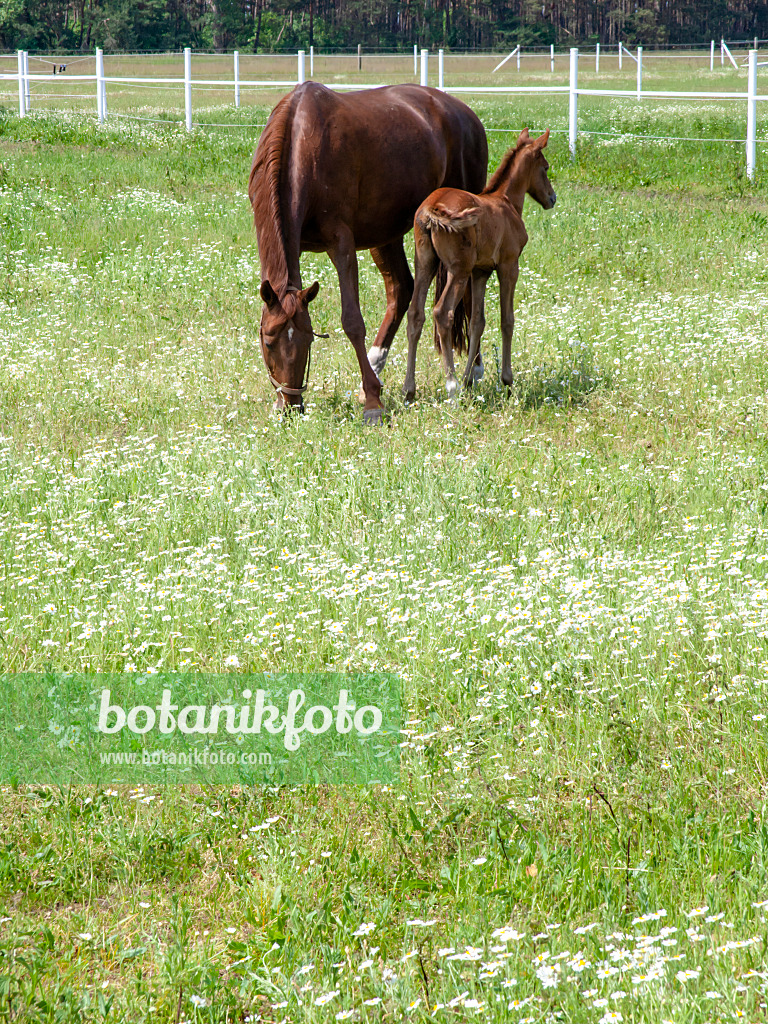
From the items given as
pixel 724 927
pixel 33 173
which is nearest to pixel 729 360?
pixel 724 927

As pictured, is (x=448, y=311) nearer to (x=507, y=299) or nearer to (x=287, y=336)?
(x=507, y=299)

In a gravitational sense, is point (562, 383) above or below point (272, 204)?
below

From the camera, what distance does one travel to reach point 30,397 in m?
8.66

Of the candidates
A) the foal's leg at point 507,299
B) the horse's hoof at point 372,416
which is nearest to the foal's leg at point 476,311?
the foal's leg at point 507,299

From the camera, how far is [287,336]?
7289mm

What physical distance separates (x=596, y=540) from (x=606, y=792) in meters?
2.00

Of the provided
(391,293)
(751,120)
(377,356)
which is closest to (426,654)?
(377,356)

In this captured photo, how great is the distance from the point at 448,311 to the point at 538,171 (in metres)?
1.63

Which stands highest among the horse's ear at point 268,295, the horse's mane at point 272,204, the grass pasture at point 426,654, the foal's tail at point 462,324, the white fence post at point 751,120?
the white fence post at point 751,120

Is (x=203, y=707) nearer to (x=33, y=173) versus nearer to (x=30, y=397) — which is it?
(x=30, y=397)

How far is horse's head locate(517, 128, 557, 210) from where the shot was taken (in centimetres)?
834

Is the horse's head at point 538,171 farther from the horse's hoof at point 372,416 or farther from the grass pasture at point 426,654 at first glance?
the horse's hoof at point 372,416

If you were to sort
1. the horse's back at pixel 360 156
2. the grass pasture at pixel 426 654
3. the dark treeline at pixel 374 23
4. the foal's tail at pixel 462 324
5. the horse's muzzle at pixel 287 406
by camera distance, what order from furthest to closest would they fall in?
the dark treeline at pixel 374 23 → the foal's tail at pixel 462 324 → the horse's muzzle at pixel 287 406 → the horse's back at pixel 360 156 → the grass pasture at pixel 426 654

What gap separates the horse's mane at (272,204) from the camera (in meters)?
7.30
